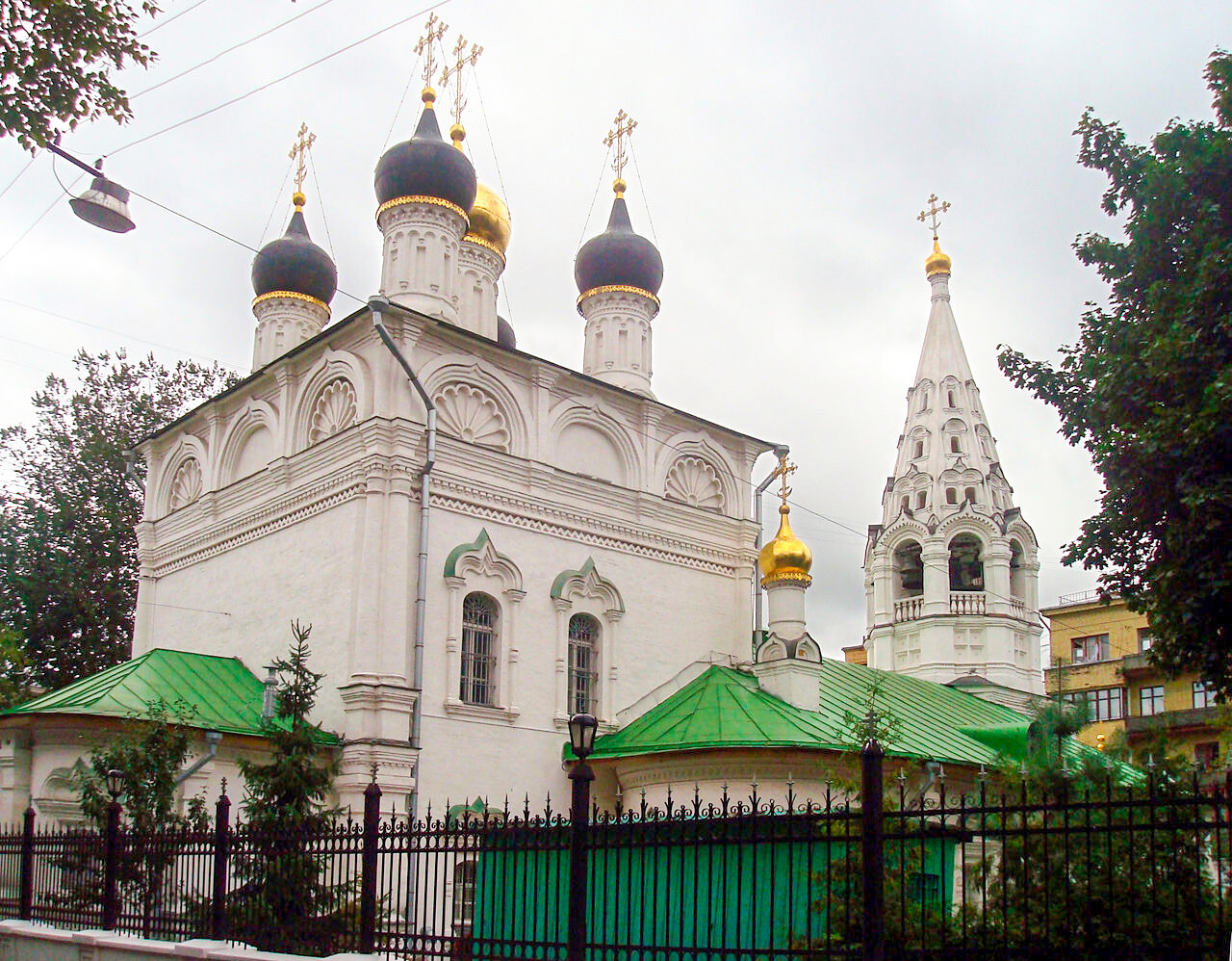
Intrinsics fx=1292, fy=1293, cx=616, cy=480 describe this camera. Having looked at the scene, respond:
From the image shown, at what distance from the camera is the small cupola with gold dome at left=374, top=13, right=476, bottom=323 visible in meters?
17.1

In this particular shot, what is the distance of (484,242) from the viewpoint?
19547mm

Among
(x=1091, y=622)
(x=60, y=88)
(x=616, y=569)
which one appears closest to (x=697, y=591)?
(x=616, y=569)

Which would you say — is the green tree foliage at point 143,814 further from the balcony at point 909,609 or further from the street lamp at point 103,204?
the balcony at point 909,609

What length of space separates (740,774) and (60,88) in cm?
1000

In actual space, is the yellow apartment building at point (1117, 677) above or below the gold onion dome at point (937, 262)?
below

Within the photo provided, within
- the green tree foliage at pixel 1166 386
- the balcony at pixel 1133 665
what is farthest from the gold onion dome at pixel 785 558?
the balcony at pixel 1133 665

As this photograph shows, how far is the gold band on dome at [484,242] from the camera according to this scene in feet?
63.6

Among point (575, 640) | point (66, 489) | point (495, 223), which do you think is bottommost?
point (575, 640)

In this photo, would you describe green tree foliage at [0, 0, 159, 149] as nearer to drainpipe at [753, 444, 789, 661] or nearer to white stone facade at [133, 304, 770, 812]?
white stone facade at [133, 304, 770, 812]

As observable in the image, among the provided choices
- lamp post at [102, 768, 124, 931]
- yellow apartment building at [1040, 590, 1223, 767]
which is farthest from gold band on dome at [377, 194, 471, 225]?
yellow apartment building at [1040, 590, 1223, 767]

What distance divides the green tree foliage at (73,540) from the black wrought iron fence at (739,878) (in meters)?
11.4

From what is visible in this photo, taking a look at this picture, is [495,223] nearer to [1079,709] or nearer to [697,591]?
[697,591]

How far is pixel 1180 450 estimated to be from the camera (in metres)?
7.37

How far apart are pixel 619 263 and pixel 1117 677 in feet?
65.4
